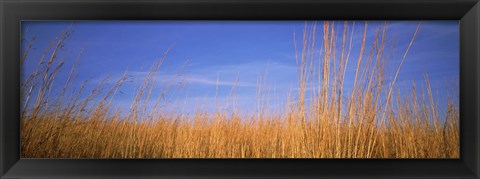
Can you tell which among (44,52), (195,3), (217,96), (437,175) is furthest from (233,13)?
(437,175)

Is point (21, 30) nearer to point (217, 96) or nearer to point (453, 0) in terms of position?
point (217, 96)

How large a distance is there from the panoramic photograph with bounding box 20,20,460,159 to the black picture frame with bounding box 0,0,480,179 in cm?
7

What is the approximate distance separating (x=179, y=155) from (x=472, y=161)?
145 centimetres

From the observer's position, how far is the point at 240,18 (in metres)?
2.56

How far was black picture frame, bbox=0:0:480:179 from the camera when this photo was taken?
2.49 metres

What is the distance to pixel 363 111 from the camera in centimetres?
267

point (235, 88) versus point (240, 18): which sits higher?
point (240, 18)

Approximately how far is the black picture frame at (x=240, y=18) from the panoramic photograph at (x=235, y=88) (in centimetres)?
7

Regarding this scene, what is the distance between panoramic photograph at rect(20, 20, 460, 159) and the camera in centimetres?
260

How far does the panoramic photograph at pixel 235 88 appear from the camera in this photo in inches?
102

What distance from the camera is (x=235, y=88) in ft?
8.68

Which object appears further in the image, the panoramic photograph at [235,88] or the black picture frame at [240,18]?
the panoramic photograph at [235,88]

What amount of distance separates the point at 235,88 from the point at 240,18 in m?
0.36

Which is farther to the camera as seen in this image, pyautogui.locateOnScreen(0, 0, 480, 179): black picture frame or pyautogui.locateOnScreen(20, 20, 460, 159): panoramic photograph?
pyautogui.locateOnScreen(20, 20, 460, 159): panoramic photograph
